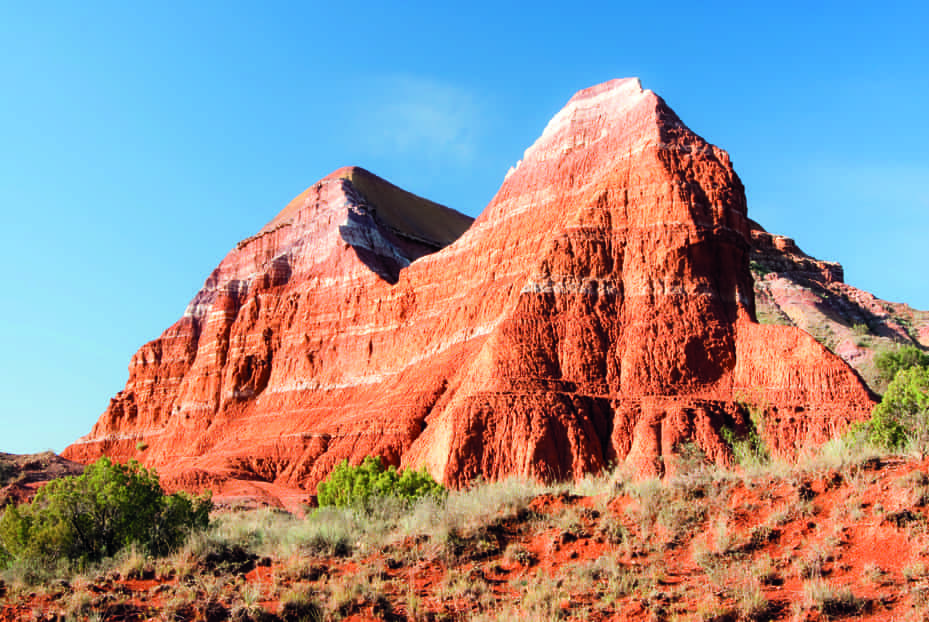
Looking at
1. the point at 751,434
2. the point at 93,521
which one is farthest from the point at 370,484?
the point at 751,434

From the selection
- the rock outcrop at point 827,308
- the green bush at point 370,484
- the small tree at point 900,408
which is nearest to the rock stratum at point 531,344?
the small tree at point 900,408

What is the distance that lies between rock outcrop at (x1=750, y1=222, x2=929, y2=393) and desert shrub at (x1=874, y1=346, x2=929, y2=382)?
1.37 meters

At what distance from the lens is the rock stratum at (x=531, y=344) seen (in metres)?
39.6

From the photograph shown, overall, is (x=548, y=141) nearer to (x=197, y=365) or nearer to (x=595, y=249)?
(x=595, y=249)

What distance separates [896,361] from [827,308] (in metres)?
27.5

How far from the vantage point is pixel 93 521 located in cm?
1992

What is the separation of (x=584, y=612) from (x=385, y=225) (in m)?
82.4

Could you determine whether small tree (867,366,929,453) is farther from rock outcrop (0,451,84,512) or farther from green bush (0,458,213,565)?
rock outcrop (0,451,84,512)

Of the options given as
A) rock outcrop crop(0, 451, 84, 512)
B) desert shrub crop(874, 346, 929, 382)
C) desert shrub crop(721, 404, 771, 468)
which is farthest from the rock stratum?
desert shrub crop(874, 346, 929, 382)

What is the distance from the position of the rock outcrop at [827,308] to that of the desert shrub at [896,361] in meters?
1.37

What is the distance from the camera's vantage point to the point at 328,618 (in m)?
13.3

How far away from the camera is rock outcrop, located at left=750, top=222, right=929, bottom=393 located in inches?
3022

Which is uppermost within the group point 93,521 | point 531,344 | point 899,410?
point 531,344

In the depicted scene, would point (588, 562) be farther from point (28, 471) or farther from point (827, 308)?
point (827, 308)
